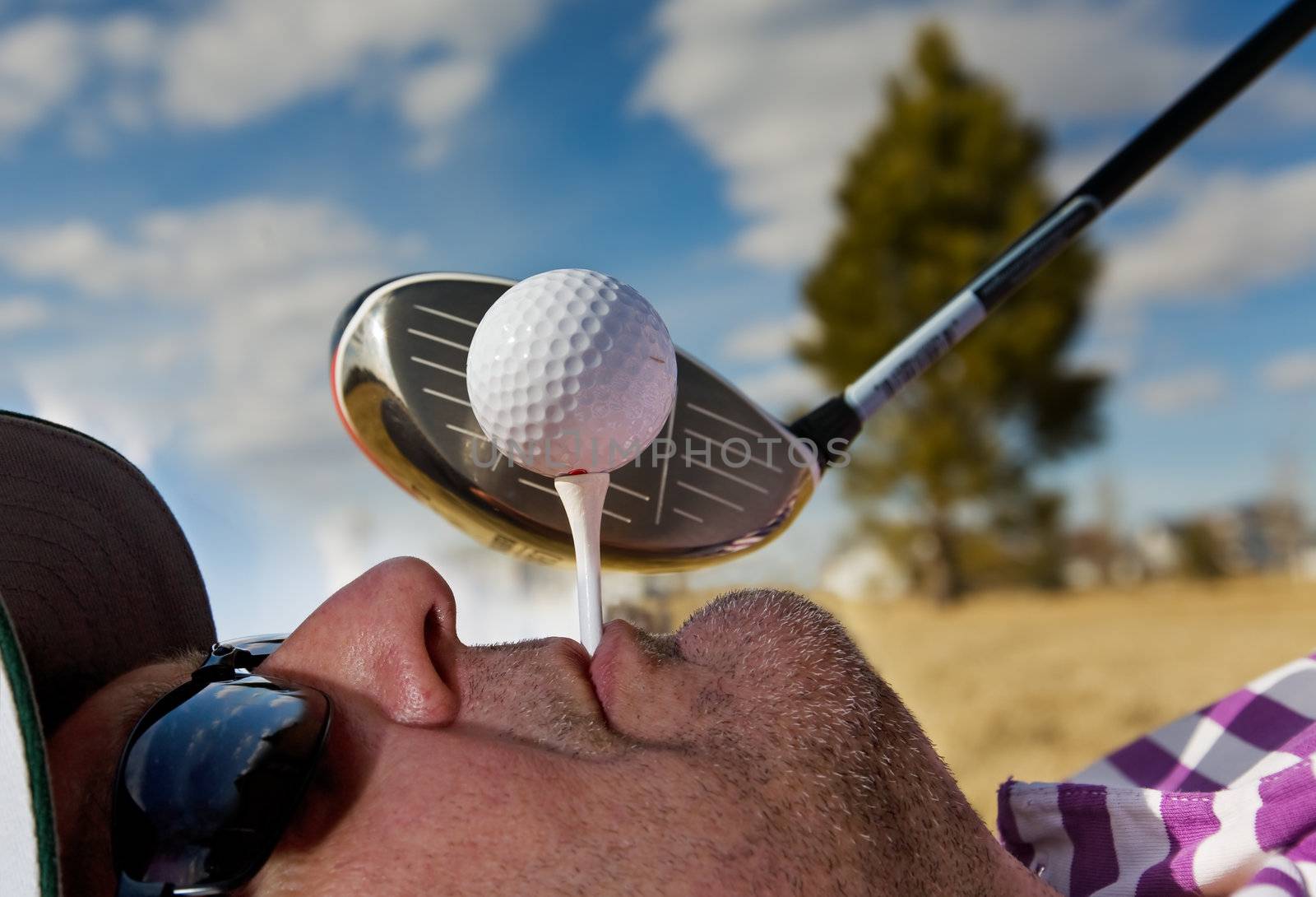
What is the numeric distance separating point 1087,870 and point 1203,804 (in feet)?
0.66

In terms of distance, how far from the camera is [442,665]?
140 centimetres

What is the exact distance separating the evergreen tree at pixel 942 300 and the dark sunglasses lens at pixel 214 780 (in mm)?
17542

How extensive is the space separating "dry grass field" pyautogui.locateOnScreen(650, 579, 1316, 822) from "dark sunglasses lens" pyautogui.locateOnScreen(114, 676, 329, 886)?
124 cm

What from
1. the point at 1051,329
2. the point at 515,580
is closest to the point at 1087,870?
the point at 515,580

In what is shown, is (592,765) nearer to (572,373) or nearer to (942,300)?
(572,373)

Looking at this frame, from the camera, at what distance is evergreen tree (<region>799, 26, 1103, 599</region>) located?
18438 mm

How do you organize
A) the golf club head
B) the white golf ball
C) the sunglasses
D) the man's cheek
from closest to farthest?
the sunglasses < the man's cheek < the white golf ball < the golf club head

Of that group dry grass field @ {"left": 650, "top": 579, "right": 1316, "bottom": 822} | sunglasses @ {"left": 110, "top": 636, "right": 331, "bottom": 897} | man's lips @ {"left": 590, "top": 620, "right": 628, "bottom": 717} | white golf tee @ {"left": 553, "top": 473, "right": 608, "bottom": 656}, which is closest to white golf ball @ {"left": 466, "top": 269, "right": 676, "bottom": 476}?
white golf tee @ {"left": 553, "top": 473, "right": 608, "bottom": 656}

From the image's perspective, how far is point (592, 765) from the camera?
124 centimetres

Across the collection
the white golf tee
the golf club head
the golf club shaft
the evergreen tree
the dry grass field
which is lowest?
the dry grass field

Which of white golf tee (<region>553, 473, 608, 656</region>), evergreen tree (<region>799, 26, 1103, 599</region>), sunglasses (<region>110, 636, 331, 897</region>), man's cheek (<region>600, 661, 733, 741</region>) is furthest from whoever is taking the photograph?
evergreen tree (<region>799, 26, 1103, 599</region>)

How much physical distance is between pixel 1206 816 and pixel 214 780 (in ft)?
4.56

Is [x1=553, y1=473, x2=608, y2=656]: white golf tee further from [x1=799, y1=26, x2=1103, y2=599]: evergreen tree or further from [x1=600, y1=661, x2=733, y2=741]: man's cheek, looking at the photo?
[x1=799, y1=26, x2=1103, y2=599]: evergreen tree

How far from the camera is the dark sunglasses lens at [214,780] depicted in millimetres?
1107
